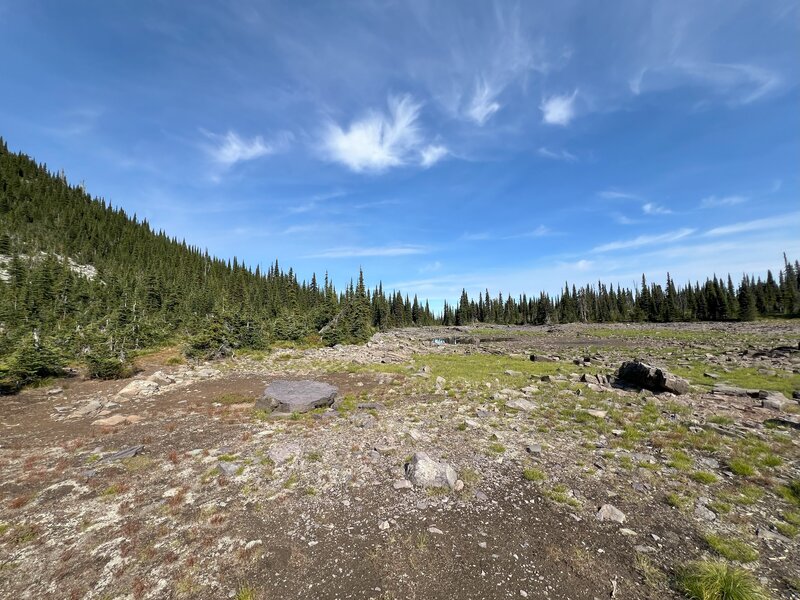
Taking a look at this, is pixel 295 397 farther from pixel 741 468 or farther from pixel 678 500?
pixel 741 468

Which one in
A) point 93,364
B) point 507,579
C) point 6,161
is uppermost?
point 6,161

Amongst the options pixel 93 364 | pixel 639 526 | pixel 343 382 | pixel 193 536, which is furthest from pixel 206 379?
pixel 639 526

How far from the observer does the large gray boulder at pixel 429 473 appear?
31.2ft

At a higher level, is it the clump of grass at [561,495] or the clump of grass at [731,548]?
the clump of grass at [731,548]

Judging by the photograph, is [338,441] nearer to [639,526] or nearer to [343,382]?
[639,526]

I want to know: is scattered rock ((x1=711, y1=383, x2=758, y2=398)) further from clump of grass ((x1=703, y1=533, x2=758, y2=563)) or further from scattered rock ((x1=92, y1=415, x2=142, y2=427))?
scattered rock ((x1=92, y1=415, x2=142, y2=427))

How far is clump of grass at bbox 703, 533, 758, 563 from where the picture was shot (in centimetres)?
636

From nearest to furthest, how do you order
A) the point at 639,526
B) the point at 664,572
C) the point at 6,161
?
the point at 664,572 < the point at 639,526 < the point at 6,161

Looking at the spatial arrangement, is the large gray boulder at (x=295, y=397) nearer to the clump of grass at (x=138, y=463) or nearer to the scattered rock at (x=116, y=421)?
the scattered rock at (x=116, y=421)

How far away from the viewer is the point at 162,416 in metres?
16.3

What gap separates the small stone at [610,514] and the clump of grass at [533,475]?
1.88m

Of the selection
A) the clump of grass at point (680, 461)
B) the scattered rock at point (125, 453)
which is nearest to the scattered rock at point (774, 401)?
the clump of grass at point (680, 461)

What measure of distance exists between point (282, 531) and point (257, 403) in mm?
10934

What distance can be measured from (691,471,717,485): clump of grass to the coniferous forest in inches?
1382
